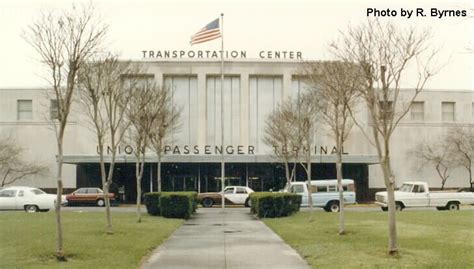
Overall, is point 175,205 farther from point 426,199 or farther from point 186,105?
point 186,105

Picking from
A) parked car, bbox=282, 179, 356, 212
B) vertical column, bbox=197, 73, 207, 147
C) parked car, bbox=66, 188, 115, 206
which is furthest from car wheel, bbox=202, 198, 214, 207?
vertical column, bbox=197, 73, 207, 147

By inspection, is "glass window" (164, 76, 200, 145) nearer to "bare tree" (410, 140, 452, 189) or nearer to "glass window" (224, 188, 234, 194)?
"glass window" (224, 188, 234, 194)

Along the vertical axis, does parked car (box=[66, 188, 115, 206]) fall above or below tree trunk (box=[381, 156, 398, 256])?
below

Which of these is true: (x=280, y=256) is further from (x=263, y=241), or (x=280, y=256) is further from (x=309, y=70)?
(x=309, y=70)

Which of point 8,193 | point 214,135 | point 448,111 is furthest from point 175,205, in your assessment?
point 448,111

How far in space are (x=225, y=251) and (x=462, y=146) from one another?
4407cm

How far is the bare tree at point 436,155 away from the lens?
55.8 meters

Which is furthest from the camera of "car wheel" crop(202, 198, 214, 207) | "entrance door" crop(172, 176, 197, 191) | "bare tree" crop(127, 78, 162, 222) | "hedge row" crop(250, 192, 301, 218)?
"entrance door" crop(172, 176, 197, 191)

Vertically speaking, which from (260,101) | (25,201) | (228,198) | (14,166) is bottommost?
(228,198)

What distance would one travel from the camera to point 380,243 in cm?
1641

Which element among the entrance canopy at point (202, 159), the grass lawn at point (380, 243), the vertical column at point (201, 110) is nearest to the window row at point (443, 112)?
the entrance canopy at point (202, 159)

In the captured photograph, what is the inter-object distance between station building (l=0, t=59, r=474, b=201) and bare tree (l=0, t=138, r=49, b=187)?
767mm

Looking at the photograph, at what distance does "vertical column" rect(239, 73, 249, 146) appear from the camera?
5454 centimetres

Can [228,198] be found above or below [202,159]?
below
